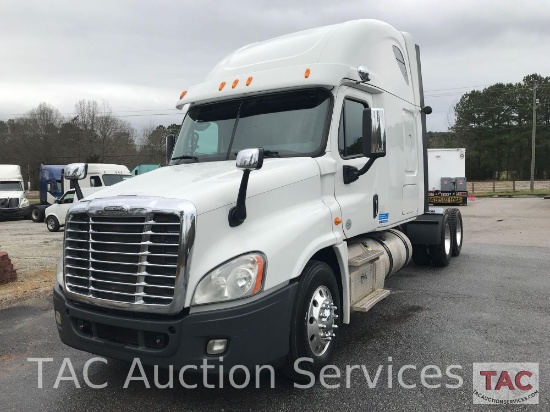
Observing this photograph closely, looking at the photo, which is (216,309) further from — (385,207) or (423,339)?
(385,207)

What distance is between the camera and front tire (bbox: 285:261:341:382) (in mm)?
3549

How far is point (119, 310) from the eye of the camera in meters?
3.34

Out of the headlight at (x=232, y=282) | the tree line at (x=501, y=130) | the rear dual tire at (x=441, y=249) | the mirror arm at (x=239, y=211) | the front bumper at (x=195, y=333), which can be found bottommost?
the rear dual tire at (x=441, y=249)

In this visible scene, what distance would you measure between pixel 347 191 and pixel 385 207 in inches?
43.6

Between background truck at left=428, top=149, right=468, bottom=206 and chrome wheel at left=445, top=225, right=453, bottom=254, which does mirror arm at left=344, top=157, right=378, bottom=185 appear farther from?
background truck at left=428, top=149, right=468, bottom=206

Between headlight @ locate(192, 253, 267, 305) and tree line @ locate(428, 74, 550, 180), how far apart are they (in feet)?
215

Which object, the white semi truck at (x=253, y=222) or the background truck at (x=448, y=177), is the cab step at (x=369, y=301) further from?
the background truck at (x=448, y=177)

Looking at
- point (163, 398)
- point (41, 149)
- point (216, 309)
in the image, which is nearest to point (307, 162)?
point (216, 309)

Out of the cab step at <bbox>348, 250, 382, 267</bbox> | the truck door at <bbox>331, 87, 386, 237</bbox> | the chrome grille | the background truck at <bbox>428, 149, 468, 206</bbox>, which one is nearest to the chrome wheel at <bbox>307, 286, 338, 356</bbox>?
the cab step at <bbox>348, 250, 382, 267</bbox>

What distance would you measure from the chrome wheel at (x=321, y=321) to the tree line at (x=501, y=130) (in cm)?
6478

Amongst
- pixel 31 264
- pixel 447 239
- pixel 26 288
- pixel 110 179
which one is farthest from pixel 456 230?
pixel 110 179

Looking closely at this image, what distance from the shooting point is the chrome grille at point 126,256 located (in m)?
3.14

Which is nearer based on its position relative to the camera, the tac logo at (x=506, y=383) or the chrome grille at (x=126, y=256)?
the chrome grille at (x=126, y=256)

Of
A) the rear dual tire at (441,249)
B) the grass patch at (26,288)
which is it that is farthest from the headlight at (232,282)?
the rear dual tire at (441,249)
